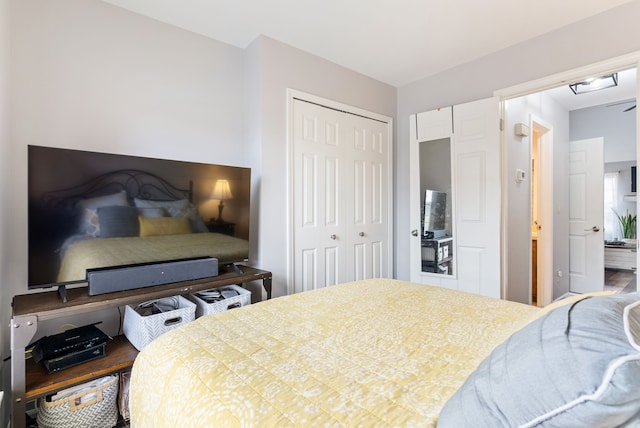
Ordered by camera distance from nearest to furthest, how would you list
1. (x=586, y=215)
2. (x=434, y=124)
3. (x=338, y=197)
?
(x=338, y=197) < (x=434, y=124) < (x=586, y=215)

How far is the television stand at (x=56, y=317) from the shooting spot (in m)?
1.38

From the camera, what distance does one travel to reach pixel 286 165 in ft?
8.92

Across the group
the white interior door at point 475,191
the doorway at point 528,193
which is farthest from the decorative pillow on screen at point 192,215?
the doorway at point 528,193

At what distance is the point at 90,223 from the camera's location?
69.3 inches

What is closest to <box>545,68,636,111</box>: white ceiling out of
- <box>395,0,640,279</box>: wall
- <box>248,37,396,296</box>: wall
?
<box>395,0,640,279</box>: wall

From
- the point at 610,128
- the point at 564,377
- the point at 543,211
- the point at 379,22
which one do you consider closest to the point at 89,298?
the point at 564,377

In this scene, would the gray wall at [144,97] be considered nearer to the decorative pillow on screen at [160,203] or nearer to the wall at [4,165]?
the wall at [4,165]

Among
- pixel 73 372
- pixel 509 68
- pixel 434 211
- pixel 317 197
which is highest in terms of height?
pixel 509 68

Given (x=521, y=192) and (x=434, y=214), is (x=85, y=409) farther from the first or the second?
(x=521, y=192)

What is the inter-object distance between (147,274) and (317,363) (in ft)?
4.63

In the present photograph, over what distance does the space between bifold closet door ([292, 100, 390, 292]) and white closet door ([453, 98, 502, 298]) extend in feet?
2.69

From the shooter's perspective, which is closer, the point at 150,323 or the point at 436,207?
the point at 150,323

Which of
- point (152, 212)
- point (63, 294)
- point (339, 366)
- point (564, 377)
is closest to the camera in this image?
point (564, 377)

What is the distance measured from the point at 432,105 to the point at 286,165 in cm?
183
